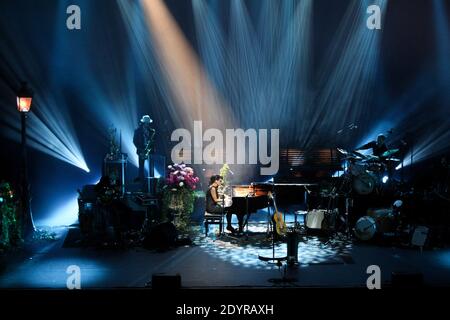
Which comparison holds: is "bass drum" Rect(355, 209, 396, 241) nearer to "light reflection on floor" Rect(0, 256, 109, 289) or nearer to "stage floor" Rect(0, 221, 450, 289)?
"stage floor" Rect(0, 221, 450, 289)

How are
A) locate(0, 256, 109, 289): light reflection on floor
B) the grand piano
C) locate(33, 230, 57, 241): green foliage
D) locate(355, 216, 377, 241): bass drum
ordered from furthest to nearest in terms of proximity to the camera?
locate(33, 230, 57, 241): green foliage < locate(355, 216, 377, 241): bass drum < the grand piano < locate(0, 256, 109, 289): light reflection on floor

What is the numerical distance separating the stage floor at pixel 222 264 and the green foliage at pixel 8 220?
0.43 meters

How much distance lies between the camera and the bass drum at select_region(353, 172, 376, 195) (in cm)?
835

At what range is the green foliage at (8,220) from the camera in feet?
24.3

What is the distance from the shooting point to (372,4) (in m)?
11.2

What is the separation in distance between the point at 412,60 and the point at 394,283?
9.09 m

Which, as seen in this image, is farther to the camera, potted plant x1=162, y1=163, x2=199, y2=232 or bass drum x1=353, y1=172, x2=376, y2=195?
potted plant x1=162, y1=163, x2=199, y2=232

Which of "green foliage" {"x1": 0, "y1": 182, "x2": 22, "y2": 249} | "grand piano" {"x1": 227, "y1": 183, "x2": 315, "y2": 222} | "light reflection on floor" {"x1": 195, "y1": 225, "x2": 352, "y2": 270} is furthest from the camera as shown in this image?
"grand piano" {"x1": 227, "y1": 183, "x2": 315, "y2": 222}

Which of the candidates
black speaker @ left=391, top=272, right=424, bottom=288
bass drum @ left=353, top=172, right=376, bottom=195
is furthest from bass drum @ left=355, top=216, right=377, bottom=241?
black speaker @ left=391, top=272, right=424, bottom=288

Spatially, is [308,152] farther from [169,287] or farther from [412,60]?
[169,287]

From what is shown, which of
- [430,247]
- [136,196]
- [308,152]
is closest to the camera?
[430,247]

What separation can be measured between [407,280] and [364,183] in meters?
4.16

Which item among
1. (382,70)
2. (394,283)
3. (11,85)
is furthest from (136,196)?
(382,70)

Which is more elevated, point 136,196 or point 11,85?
point 11,85
